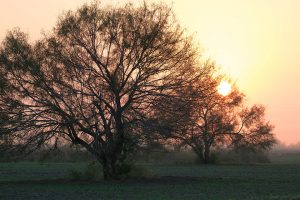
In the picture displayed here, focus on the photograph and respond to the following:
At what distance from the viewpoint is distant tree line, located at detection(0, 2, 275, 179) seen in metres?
40.1

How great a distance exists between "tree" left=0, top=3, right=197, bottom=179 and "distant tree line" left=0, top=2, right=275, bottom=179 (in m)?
0.06

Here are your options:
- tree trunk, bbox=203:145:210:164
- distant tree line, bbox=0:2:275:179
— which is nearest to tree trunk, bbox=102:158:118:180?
distant tree line, bbox=0:2:275:179

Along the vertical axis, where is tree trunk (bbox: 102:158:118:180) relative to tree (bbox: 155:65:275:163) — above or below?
below

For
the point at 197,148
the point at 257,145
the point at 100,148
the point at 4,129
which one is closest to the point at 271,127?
the point at 257,145

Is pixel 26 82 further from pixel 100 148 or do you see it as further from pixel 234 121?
pixel 234 121

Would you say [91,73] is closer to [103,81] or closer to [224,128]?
[103,81]

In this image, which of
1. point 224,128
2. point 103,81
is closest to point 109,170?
point 103,81

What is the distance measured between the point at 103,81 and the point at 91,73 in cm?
94

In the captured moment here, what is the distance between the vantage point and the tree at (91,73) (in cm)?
4009

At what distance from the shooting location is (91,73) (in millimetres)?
40594

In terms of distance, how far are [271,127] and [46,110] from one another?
52761 millimetres

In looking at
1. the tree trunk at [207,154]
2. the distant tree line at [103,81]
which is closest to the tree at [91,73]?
the distant tree line at [103,81]

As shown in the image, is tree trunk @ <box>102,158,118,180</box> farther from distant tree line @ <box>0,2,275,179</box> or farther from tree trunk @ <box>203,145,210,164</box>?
tree trunk @ <box>203,145,210,164</box>

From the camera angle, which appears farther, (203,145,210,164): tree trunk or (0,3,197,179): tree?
(203,145,210,164): tree trunk
